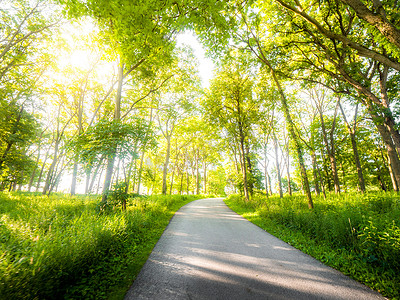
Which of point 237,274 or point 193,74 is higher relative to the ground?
point 193,74

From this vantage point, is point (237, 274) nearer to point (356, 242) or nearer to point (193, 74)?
point (356, 242)

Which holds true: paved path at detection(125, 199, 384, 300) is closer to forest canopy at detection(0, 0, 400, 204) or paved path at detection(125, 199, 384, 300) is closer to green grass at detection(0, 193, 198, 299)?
green grass at detection(0, 193, 198, 299)

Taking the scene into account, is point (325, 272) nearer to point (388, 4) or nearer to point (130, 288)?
point (130, 288)

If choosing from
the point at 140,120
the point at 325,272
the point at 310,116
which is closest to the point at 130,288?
the point at 325,272

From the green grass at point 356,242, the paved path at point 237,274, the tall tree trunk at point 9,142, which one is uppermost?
the tall tree trunk at point 9,142

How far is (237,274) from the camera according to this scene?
3525 mm

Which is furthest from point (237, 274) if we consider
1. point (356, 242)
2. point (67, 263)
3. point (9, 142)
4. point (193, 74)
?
point (9, 142)

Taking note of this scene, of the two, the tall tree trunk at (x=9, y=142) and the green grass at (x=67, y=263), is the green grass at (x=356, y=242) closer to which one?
the green grass at (x=67, y=263)

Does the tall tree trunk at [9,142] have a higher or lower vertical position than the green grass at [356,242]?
higher

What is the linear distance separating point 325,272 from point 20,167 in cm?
2281

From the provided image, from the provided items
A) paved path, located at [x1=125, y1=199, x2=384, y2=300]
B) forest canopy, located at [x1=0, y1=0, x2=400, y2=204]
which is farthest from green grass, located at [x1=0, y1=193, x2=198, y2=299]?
forest canopy, located at [x1=0, y1=0, x2=400, y2=204]

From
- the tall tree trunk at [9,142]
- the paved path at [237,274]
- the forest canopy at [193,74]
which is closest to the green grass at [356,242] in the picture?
the paved path at [237,274]

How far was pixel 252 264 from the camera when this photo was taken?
3.99m

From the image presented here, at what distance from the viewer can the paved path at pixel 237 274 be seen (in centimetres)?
292
